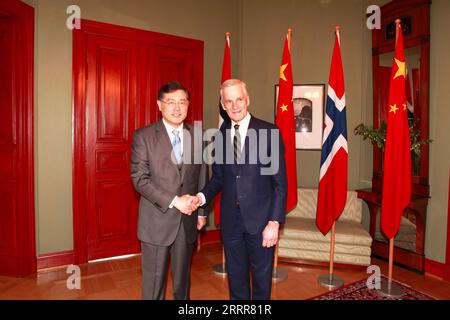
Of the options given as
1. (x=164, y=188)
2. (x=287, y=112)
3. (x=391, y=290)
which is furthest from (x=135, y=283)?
(x=391, y=290)

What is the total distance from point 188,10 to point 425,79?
287cm

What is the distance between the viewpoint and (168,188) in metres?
2.08

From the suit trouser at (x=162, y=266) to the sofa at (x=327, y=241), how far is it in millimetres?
1805

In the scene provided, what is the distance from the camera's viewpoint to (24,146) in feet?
11.1

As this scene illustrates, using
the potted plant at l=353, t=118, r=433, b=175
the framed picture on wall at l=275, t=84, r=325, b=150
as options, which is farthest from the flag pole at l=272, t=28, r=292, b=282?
the potted plant at l=353, t=118, r=433, b=175

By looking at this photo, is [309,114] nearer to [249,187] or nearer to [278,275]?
[278,275]

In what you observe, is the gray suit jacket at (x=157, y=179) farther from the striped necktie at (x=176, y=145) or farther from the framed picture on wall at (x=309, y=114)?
the framed picture on wall at (x=309, y=114)

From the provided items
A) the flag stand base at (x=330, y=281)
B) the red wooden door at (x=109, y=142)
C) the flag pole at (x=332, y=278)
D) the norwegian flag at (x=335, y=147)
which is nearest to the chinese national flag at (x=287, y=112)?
the norwegian flag at (x=335, y=147)

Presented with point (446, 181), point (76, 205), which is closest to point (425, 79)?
point (446, 181)

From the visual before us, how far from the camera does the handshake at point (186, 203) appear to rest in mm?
2029

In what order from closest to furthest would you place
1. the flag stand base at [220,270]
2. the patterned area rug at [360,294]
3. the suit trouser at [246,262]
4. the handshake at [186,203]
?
the handshake at [186,203] → the suit trouser at [246,262] → the patterned area rug at [360,294] → the flag stand base at [220,270]

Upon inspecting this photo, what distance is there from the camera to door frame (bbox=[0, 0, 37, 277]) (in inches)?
131

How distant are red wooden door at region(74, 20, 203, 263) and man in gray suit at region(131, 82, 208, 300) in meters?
2.00

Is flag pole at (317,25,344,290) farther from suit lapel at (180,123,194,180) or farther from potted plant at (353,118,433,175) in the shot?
Answer: suit lapel at (180,123,194,180)
